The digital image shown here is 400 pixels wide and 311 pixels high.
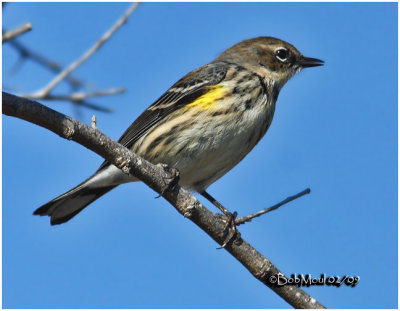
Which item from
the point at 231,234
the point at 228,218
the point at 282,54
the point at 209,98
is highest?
the point at 282,54

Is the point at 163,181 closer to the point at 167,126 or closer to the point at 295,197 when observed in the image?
the point at 295,197

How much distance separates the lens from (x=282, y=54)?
9.09m

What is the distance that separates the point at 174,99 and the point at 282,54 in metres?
2.21

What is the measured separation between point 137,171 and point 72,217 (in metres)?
2.73

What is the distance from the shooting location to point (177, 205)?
562 centimetres

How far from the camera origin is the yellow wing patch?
7.26 meters

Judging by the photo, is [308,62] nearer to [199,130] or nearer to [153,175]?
[199,130]

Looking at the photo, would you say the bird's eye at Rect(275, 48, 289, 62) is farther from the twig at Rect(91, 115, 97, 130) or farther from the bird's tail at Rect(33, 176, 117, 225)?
the twig at Rect(91, 115, 97, 130)

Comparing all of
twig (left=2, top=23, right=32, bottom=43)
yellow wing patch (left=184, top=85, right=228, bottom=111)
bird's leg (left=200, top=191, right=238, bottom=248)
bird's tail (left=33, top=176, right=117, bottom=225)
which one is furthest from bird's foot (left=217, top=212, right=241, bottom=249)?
twig (left=2, top=23, right=32, bottom=43)

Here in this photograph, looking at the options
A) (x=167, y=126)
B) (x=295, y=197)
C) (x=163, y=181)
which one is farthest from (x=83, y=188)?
(x=295, y=197)

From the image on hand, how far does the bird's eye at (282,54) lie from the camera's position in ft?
29.5

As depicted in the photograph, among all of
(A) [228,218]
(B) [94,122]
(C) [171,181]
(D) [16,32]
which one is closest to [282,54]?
(A) [228,218]

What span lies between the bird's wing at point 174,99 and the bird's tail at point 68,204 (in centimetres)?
42

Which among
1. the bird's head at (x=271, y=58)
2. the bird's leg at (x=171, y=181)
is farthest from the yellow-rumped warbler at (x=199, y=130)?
the bird's leg at (x=171, y=181)
